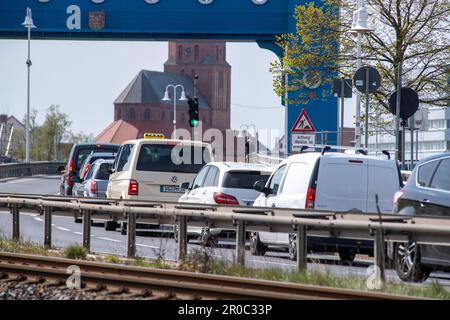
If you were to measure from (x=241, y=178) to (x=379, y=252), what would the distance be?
894 cm

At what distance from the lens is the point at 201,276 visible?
1420 cm

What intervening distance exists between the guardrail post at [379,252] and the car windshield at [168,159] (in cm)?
1233

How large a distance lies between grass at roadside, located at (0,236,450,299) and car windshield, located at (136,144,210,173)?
7.18 meters

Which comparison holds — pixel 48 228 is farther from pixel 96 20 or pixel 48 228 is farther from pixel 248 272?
pixel 96 20

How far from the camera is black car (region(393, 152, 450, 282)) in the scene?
14.9 meters

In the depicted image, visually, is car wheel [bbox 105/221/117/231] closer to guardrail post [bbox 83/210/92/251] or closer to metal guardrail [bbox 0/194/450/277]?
metal guardrail [bbox 0/194/450/277]

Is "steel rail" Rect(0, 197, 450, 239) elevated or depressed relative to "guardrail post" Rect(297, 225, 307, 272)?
elevated

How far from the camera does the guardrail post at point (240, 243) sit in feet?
53.4

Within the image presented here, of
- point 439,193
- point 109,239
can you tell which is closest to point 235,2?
point 109,239

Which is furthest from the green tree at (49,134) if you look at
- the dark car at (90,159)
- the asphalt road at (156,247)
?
the asphalt road at (156,247)

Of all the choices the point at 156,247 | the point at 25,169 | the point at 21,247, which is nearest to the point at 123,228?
the point at 156,247

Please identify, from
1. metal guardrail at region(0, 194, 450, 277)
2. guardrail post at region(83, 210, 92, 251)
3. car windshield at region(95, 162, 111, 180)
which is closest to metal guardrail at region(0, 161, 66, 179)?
car windshield at region(95, 162, 111, 180)

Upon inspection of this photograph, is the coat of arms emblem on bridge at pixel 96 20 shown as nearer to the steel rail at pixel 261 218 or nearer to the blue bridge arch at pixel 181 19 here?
the blue bridge arch at pixel 181 19
